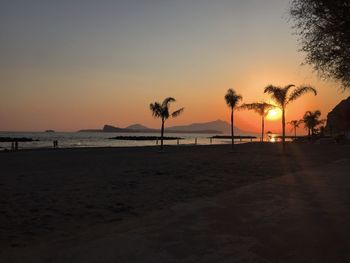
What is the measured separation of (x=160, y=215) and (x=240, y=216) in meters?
1.76

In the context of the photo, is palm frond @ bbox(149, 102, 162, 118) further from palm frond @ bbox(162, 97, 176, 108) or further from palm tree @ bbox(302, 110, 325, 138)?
palm tree @ bbox(302, 110, 325, 138)

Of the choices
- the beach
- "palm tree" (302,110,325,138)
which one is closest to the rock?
"palm tree" (302,110,325,138)

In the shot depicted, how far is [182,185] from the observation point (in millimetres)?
14375

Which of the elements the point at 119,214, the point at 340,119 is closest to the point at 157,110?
the point at 119,214

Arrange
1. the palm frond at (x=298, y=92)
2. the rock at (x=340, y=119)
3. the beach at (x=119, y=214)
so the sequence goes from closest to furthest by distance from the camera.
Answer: the beach at (x=119, y=214) < the palm frond at (x=298, y=92) < the rock at (x=340, y=119)

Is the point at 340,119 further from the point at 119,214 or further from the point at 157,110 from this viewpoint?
the point at 119,214

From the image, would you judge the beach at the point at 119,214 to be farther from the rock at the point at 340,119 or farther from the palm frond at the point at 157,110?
the rock at the point at 340,119

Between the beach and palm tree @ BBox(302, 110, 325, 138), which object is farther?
palm tree @ BBox(302, 110, 325, 138)

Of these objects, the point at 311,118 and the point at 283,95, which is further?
the point at 311,118

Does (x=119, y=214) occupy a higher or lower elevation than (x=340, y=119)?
lower

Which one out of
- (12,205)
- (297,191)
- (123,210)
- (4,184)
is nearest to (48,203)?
(12,205)

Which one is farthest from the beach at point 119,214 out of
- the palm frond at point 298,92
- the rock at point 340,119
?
the rock at point 340,119

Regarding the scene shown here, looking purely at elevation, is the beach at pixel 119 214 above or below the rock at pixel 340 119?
below

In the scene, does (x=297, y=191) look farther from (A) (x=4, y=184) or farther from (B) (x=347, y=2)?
(A) (x=4, y=184)
